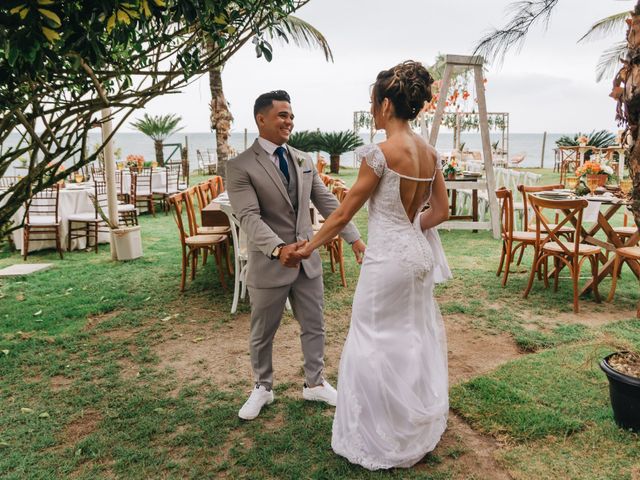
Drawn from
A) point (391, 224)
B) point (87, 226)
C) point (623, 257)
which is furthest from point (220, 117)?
point (391, 224)

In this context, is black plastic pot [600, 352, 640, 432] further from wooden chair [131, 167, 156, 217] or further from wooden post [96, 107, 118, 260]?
wooden chair [131, 167, 156, 217]

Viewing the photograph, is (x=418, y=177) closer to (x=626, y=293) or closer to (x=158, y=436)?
(x=158, y=436)

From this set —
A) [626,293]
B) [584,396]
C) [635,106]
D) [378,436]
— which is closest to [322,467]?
[378,436]

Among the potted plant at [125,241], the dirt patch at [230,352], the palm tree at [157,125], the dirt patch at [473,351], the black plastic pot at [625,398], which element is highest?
the palm tree at [157,125]

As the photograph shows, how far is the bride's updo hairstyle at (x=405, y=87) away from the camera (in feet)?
7.92

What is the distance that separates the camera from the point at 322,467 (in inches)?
104

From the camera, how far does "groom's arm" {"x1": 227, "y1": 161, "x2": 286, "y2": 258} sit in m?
2.91

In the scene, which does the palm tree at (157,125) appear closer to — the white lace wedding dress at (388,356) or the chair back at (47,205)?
the chair back at (47,205)

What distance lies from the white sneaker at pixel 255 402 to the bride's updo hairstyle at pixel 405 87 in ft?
6.24

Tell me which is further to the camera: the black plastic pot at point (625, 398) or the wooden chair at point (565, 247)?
the wooden chair at point (565, 247)

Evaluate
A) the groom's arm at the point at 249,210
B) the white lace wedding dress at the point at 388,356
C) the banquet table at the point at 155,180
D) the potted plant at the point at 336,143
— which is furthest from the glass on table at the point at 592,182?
the potted plant at the point at 336,143

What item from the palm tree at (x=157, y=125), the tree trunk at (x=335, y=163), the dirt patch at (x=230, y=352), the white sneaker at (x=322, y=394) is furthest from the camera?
the palm tree at (x=157, y=125)

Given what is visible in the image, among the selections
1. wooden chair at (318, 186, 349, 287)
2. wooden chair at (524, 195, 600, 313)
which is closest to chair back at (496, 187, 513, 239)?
wooden chair at (524, 195, 600, 313)

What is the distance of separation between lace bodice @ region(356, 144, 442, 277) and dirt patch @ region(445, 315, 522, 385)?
145 centimetres
